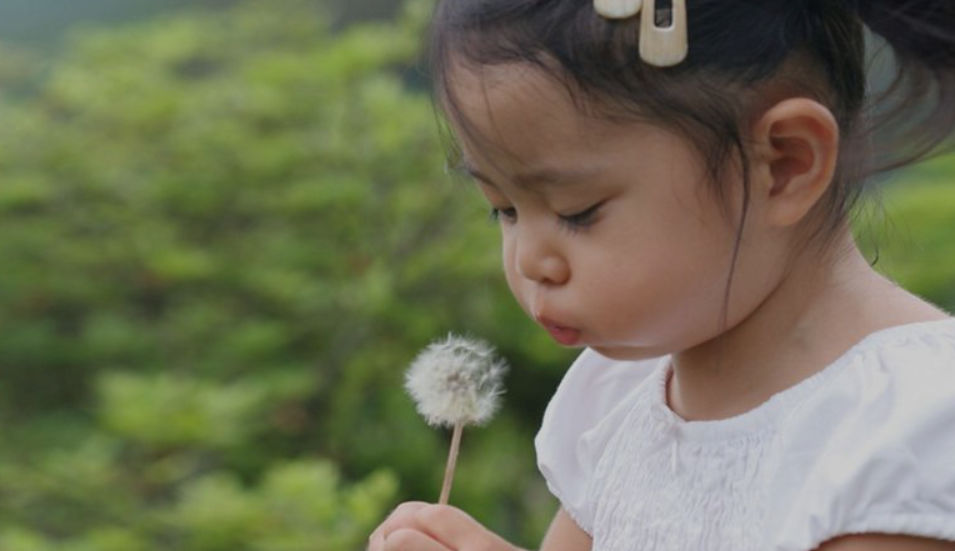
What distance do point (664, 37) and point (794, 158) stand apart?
141 mm

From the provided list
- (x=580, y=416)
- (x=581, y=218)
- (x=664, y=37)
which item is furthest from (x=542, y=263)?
(x=580, y=416)

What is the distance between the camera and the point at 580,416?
176cm

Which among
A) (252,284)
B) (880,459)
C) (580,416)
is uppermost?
(252,284)

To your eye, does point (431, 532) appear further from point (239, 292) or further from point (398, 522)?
point (239, 292)

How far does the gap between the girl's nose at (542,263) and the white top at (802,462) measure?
176mm

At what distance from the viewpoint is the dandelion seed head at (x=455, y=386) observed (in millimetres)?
1638


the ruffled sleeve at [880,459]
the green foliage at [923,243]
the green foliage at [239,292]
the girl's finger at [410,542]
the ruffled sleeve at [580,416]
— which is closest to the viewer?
the ruffled sleeve at [880,459]

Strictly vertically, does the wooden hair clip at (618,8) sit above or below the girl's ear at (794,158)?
above

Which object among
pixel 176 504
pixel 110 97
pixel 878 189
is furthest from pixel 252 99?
pixel 878 189

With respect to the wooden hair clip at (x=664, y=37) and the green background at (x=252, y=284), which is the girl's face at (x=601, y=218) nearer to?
the wooden hair clip at (x=664, y=37)

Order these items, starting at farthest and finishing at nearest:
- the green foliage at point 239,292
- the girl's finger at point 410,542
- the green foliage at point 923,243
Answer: the green foliage at point 923,243 → the green foliage at point 239,292 → the girl's finger at point 410,542

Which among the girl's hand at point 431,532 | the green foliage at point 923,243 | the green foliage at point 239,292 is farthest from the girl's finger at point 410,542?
the green foliage at point 923,243

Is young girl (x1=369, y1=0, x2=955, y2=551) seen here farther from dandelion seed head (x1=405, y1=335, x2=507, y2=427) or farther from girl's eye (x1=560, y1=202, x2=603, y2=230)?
dandelion seed head (x1=405, y1=335, x2=507, y2=427)

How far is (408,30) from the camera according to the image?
3439mm
